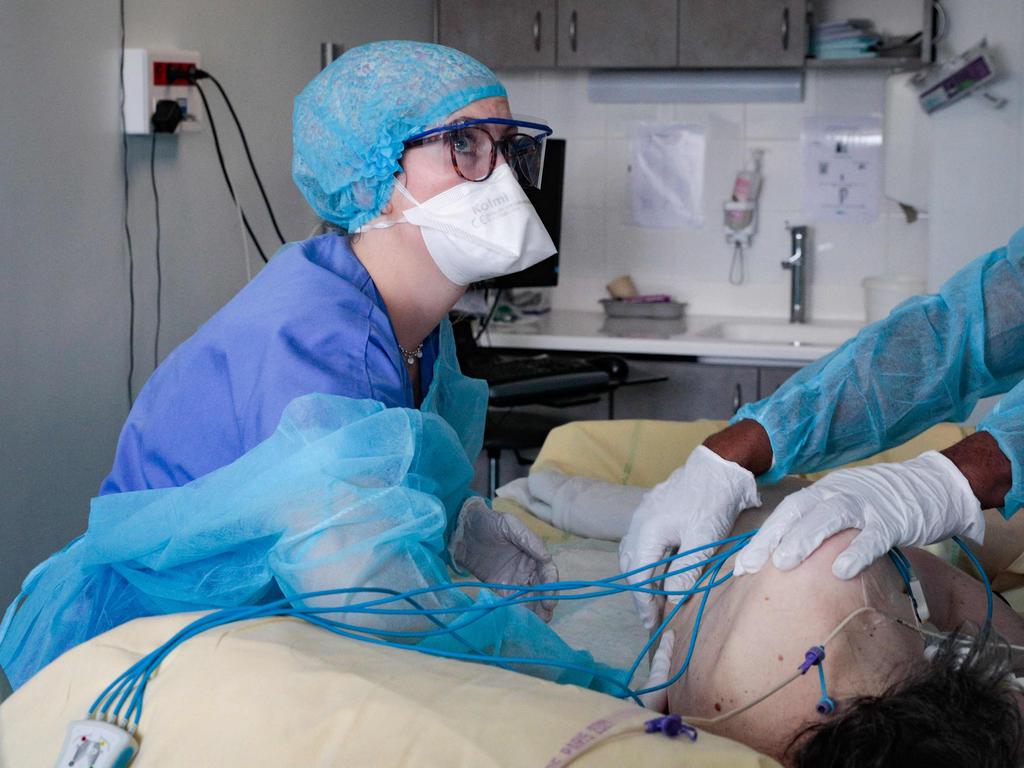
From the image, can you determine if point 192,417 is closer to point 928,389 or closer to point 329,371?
point 329,371

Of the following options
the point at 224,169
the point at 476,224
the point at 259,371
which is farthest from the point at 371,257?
the point at 224,169

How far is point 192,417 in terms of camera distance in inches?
49.4

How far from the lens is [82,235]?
2.42m

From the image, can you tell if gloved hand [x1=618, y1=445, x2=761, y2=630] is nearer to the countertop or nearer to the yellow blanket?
the yellow blanket

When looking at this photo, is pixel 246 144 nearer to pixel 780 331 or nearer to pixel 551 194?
pixel 551 194

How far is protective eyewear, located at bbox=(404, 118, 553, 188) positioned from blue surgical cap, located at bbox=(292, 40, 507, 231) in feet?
0.07

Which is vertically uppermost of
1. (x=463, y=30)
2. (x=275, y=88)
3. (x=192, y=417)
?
(x=463, y=30)

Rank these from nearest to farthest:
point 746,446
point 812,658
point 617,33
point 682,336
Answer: point 812,658, point 746,446, point 682,336, point 617,33

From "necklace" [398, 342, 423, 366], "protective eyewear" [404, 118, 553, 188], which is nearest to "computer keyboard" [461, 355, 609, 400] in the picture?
"necklace" [398, 342, 423, 366]

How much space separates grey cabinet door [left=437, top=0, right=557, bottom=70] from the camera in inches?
149

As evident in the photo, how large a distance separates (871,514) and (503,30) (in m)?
2.91

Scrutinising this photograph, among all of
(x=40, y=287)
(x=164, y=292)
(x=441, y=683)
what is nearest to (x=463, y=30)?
(x=164, y=292)

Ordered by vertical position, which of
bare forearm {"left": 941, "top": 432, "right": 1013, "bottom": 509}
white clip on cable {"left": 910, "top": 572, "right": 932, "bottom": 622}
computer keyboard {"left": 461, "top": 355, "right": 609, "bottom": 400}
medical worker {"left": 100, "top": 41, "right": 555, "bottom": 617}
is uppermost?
medical worker {"left": 100, "top": 41, "right": 555, "bottom": 617}

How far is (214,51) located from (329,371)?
1.99 meters
